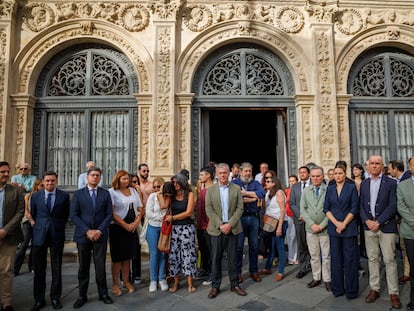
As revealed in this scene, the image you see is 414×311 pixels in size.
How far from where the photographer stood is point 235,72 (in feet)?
28.0

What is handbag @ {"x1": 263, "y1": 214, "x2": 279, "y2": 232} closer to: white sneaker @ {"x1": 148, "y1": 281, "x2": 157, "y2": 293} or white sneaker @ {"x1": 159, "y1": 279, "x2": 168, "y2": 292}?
white sneaker @ {"x1": 159, "y1": 279, "x2": 168, "y2": 292}

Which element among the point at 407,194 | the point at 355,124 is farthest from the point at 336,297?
the point at 355,124

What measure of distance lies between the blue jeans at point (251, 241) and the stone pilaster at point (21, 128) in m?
6.11

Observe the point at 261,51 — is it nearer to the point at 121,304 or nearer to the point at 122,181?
the point at 122,181

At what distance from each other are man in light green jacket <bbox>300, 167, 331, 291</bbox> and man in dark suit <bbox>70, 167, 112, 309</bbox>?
9.71ft

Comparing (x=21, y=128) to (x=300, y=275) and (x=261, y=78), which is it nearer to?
(x=261, y=78)

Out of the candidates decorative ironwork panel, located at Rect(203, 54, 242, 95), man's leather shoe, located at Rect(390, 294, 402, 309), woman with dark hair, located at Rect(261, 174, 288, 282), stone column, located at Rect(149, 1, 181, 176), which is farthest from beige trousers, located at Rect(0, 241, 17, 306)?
decorative ironwork panel, located at Rect(203, 54, 242, 95)

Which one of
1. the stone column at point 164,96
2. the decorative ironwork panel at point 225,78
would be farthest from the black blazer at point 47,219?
the decorative ironwork panel at point 225,78

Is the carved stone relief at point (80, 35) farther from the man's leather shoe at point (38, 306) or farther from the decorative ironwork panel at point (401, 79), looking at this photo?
the decorative ironwork panel at point (401, 79)

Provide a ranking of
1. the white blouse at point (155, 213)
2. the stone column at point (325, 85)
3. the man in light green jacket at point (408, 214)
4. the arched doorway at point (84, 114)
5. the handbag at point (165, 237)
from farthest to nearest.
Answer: the arched doorway at point (84, 114) → the stone column at point (325, 85) → the white blouse at point (155, 213) → the handbag at point (165, 237) → the man in light green jacket at point (408, 214)

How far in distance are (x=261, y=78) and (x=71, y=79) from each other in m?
5.24

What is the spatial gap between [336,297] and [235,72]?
6141 millimetres

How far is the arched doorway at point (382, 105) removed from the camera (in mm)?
8609

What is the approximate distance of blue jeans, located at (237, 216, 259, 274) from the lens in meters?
4.96
